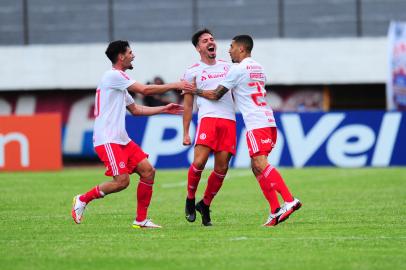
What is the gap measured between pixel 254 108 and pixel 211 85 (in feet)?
2.07

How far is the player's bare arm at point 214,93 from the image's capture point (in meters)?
12.2

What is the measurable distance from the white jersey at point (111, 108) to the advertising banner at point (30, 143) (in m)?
13.8

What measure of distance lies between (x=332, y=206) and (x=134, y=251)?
18.6 feet

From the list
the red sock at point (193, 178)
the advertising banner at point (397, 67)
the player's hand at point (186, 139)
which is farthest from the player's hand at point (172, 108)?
the advertising banner at point (397, 67)

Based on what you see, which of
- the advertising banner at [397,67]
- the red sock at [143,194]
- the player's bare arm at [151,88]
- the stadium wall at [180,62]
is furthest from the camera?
the stadium wall at [180,62]

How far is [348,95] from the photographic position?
3416 cm

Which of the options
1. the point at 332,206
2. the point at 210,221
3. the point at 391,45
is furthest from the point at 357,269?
the point at 391,45

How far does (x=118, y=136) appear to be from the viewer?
12016 millimetres

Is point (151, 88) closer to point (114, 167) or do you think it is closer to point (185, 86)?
point (185, 86)

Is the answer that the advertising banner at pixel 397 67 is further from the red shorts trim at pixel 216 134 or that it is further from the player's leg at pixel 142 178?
the player's leg at pixel 142 178

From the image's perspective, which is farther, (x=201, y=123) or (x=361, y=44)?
(x=361, y=44)

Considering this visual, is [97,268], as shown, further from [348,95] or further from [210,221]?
[348,95]

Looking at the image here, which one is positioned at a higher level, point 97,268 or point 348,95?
point 97,268

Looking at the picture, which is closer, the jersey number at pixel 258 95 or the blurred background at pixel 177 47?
the jersey number at pixel 258 95
